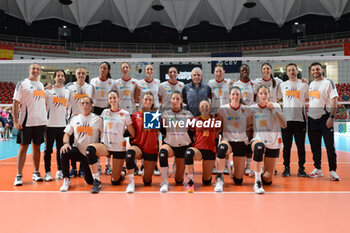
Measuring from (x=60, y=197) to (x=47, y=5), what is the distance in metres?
34.0

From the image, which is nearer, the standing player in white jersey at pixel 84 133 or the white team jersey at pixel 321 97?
the standing player in white jersey at pixel 84 133

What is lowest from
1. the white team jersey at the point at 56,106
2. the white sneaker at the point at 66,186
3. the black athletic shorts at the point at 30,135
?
the white sneaker at the point at 66,186

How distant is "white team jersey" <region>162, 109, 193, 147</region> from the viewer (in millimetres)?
4453

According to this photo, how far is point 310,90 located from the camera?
5.20 metres

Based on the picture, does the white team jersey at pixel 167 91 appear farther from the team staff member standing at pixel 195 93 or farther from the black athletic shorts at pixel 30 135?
the black athletic shorts at pixel 30 135

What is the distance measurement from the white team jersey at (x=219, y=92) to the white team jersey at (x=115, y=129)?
1.86 metres

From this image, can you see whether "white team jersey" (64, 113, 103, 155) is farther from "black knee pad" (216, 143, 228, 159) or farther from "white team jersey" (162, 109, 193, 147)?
"black knee pad" (216, 143, 228, 159)

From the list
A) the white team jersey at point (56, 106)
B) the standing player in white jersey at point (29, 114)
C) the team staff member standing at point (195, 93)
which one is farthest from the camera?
the white team jersey at point (56, 106)

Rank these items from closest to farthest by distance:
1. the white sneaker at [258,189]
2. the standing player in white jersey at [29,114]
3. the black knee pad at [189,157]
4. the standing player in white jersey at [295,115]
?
the white sneaker at [258,189] < the black knee pad at [189,157] < the standing player in white jersey at [29,114] < the standing player in white jersey at [295,115]

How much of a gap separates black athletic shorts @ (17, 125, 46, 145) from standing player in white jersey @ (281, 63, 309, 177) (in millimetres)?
4747

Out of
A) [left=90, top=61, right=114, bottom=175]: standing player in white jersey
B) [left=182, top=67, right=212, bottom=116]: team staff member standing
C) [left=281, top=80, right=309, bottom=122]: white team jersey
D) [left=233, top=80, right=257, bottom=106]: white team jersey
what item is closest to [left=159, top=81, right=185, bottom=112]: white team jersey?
[left=182, top=67, right=212, bottom=116]: team staff member standing

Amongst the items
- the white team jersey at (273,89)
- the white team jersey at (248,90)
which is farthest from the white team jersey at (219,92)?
the white team jersey at (273,89)

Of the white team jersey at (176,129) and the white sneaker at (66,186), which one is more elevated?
the white team jersey at (176,129)

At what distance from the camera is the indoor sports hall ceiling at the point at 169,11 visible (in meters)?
30.4
